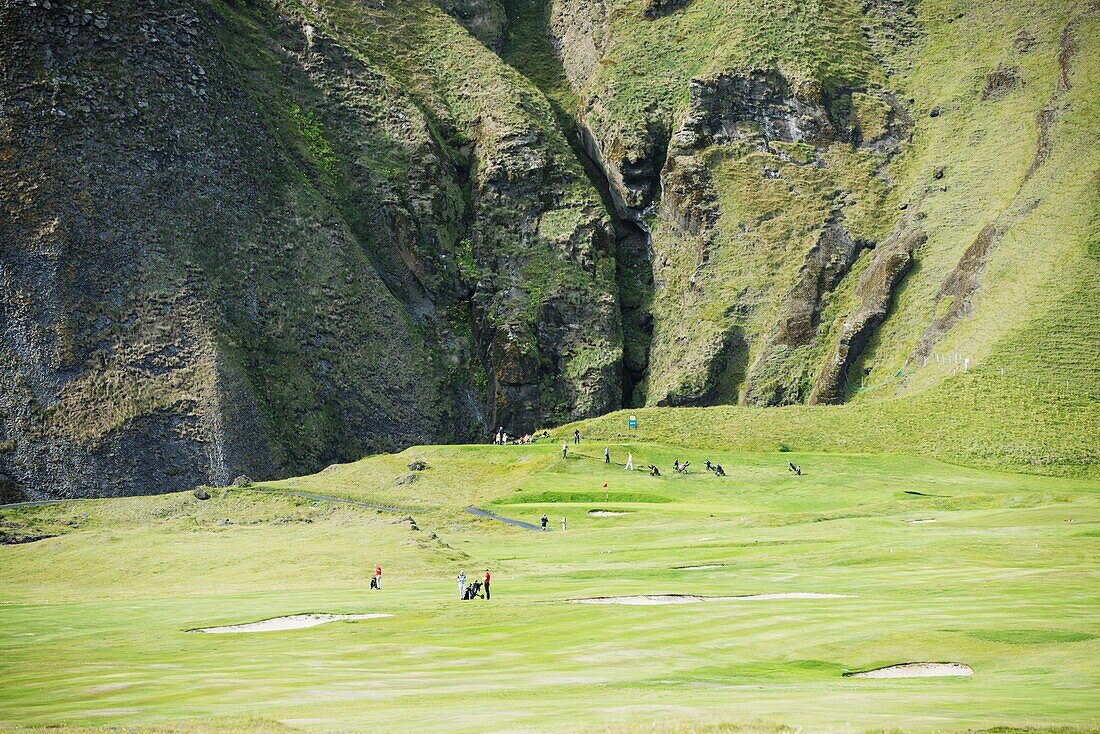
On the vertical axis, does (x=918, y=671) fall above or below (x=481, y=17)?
below

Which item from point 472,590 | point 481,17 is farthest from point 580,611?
point 481,17

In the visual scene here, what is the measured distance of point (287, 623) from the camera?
1432 inches

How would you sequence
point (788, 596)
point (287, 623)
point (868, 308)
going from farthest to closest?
point (868, 308), point (287, 623), point (788, 596)

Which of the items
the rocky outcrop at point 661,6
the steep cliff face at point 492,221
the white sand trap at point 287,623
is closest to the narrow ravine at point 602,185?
the steep cliff face at point 492,221

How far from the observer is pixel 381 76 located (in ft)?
445

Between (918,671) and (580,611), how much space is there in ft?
37.2

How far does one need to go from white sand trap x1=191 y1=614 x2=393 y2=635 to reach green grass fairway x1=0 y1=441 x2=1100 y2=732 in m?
0.73

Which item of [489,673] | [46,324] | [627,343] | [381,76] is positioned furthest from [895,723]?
[381,76]

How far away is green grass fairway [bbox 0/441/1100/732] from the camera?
848 inches

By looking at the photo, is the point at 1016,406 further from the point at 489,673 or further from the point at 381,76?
the point at 381,76

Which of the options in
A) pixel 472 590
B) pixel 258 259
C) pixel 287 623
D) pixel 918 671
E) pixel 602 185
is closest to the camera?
pixel 918 671

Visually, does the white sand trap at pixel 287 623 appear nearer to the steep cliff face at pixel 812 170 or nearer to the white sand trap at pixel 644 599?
the white sand trap at pixel 644 599

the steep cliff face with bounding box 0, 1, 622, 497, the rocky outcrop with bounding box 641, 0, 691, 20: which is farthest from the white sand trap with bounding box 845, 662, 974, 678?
the rocky outcrop with bounding box 641, 0, 691, 20

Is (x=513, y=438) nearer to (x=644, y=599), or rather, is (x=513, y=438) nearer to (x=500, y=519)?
(x=500, y=519)
